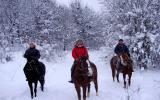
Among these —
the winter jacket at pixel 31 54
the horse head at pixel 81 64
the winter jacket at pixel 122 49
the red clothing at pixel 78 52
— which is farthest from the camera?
the winter jacket at pixel 122 49

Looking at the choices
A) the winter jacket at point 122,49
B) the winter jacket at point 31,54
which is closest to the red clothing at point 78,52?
the winter jacket at point 31,54

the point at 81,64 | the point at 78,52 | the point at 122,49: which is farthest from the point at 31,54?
the point at 122,49

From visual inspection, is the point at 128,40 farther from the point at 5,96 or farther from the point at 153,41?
the point at 5,96

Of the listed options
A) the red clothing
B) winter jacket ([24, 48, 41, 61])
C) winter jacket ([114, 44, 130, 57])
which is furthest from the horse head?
winter jacket ([114, 44, 130, 57])

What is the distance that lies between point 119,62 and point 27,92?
4.68 m

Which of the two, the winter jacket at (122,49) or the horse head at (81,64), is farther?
the winter jacket at (122,49)

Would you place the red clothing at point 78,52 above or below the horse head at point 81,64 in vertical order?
above

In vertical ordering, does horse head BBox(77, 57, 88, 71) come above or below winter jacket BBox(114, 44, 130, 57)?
below

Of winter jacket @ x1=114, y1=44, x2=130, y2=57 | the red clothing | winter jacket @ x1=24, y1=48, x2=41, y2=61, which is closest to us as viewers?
the red clothing

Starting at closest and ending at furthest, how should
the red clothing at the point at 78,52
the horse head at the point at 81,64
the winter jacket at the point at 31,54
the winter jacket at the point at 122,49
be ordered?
the horse head at the point at 81,64, the red clothing at the point at 78,52, the winter jacket at the point at 31,54, the winter jacket at the point at 122,49

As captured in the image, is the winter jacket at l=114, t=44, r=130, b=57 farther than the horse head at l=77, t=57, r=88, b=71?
Yes

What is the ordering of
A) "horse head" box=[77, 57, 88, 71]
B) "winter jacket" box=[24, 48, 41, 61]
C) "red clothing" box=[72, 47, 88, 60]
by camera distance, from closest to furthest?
"horse head" box=[77, 57, 88, 71] → "red clothing" box=[72, 47, 88, 60] → "winter jacket" box=[24, 48, 41, 61]

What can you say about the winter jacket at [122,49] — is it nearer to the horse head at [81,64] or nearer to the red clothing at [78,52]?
the red clothing at [78,52]

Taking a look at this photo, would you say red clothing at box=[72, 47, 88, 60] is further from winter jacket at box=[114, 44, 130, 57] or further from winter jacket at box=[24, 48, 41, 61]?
winter jacket at box=[114, 44, 130, 57]
